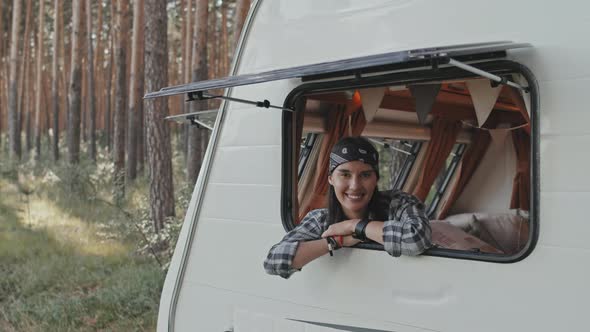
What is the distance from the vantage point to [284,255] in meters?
2.87

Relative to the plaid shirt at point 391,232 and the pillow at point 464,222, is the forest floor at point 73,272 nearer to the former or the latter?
the pillow at point 464,222

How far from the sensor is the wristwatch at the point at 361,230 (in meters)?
2.78

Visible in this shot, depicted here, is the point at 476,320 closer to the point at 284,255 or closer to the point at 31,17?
the point at 284,255

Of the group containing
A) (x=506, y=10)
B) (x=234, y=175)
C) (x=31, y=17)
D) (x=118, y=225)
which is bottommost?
(x=118, y=225)

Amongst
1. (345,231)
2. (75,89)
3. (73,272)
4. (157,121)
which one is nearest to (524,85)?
(345,231)

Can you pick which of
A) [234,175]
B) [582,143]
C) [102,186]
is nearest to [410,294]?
[582,143]

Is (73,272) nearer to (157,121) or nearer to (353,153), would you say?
(157,121)

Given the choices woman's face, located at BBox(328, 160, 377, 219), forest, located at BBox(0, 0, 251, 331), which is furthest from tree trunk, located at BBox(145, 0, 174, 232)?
woman's face, located at BBox(328, 160, 377, 219)

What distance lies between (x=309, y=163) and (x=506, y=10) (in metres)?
1.67

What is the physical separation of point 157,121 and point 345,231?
22.3 feet

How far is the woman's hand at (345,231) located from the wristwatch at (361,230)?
16 millimetres

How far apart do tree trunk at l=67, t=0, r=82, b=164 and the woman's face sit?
14.0 m

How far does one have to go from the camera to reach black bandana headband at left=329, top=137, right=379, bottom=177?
2.96 m

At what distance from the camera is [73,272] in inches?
312
